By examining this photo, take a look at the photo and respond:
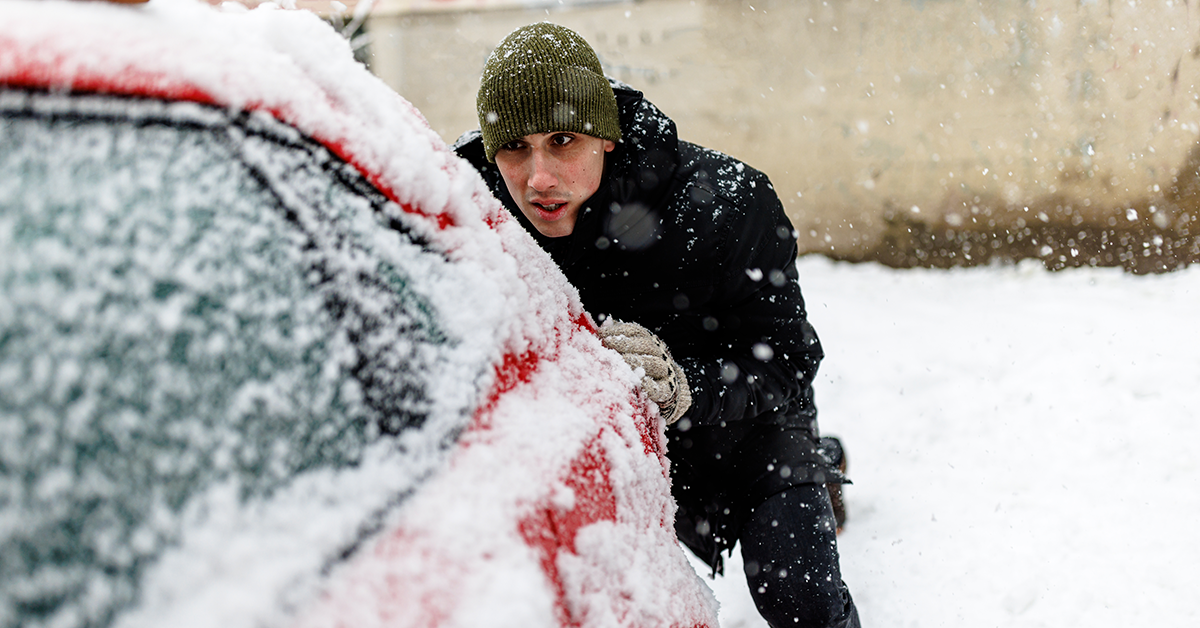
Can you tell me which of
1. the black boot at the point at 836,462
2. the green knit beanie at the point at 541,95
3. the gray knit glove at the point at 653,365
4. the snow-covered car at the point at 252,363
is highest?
the green knit beanie at the point at 541,95

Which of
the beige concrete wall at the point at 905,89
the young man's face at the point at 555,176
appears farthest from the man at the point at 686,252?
the beige concrete wall at the point at 905,89

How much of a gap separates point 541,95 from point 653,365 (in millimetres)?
803

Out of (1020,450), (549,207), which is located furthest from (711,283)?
(1020,450)

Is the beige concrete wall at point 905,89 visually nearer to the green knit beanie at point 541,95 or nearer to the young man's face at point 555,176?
the green knit beanie at point 541,95

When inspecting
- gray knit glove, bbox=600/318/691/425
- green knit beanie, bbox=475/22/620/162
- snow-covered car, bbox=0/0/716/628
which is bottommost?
gray knit glove, bbox=600/318/691/425

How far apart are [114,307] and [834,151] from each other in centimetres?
470

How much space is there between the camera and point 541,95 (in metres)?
1.74

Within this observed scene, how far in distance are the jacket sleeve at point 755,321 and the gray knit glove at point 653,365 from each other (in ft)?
0.66

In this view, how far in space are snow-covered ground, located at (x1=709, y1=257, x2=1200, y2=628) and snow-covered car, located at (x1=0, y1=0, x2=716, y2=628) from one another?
5.85 ft

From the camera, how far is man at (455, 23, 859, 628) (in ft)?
5.66

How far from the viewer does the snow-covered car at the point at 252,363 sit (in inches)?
22.7

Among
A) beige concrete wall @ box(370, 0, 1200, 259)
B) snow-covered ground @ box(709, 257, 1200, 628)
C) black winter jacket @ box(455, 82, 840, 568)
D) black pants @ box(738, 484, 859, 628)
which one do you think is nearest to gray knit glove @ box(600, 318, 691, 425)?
black winter jacket @ box(455, 82, 840, 568)

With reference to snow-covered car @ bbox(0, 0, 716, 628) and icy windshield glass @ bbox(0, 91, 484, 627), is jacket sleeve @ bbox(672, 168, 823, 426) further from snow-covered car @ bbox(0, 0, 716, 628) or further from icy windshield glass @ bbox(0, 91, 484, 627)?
icy windshield glass @ bbox(0, 91, 484, 627)

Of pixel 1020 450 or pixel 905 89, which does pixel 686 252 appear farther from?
pixel 905 89
